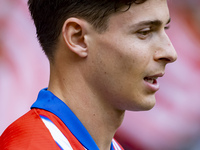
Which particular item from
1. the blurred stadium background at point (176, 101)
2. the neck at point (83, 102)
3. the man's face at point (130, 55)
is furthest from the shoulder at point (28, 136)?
the blurred stadium background at point (176, 101)

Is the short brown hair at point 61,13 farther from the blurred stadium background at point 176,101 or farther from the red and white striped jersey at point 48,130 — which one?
the blurred stadium background at point 176,101

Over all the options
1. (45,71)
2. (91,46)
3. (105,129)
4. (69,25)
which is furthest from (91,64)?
(45,71)

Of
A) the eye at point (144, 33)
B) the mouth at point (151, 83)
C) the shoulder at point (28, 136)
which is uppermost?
the eye at point (144, 33)

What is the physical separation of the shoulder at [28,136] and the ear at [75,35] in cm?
29

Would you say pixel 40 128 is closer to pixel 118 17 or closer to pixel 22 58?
pixel 118 17

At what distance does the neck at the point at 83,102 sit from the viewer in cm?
159

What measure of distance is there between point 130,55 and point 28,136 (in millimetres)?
471

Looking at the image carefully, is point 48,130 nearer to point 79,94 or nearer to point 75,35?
point 79,94

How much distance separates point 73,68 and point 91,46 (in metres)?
0.11

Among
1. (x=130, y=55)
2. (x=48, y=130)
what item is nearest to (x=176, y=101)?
(x=130, y=55)

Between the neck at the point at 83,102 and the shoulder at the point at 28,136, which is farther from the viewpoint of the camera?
the neck at the point at 83,102

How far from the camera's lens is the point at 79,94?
5.22 feet

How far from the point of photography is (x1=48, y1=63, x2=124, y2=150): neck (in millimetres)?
1589

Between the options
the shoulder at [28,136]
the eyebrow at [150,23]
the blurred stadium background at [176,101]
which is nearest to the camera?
the shoulder at [28,136]
